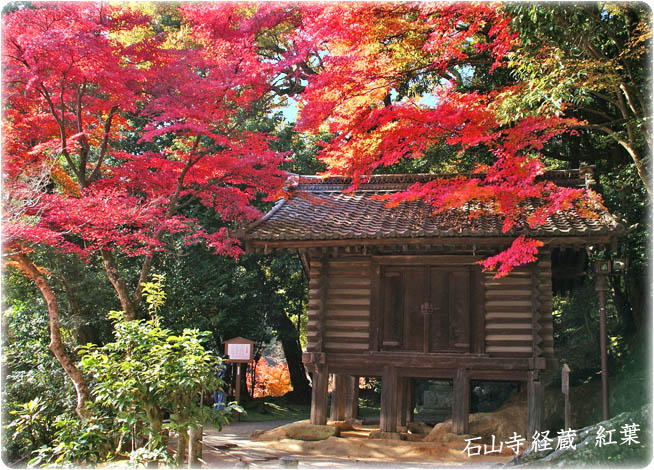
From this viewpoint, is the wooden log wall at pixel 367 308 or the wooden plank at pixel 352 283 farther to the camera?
the wooden plank at pixel 352 283

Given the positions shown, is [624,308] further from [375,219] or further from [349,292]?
[349,292]

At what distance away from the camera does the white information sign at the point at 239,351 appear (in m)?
16.0

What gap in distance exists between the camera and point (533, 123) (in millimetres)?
11047

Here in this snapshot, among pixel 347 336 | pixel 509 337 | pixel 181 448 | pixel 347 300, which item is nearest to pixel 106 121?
pixel 347 300

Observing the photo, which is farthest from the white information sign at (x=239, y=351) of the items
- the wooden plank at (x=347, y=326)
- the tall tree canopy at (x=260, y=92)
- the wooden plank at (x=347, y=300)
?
the wooden plank at (x=347, y=300)

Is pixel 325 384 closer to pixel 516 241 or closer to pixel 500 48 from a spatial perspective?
pixel 516 241

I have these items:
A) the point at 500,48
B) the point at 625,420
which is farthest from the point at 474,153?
the point at 625,420

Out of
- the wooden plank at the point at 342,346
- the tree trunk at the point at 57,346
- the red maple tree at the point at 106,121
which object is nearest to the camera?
the tree trunk at the point at 57,346

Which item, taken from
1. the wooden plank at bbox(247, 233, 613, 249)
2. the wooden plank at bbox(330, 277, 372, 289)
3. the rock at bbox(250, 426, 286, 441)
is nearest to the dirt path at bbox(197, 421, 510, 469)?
the rock at bbox(250, 426, 286, 441)

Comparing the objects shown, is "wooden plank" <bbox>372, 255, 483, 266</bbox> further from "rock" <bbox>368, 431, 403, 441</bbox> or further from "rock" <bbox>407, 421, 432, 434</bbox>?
"rock" <bbox>407, 421, 432, 434</bbox>

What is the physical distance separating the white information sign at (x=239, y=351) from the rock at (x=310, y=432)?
4.08 meters

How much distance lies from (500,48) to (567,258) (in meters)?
5.30

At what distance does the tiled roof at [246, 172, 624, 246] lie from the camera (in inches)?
439

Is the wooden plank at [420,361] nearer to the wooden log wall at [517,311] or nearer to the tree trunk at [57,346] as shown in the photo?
the wooden log wall at [517,311]
